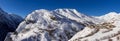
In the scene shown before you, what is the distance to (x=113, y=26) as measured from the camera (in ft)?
190

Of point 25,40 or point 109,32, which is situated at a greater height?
point 25,40

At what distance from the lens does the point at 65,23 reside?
194 meters

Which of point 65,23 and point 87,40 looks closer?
point 87,40

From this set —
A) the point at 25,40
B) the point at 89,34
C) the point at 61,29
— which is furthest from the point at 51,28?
the point at 89,34

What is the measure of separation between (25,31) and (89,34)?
13742 cm

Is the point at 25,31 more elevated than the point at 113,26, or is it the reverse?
Result: the point at 25,31

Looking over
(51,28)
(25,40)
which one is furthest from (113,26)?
(51,28)

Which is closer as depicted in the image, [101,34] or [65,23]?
[101,34]

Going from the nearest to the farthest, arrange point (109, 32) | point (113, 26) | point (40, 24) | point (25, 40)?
point (109, 32) < point (113, 26) < point (25, 40) < point (40, 24)

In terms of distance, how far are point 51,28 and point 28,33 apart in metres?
18.9

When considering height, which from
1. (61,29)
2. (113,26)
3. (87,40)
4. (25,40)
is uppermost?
(61,29)

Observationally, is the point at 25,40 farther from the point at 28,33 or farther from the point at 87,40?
the point at 87,40

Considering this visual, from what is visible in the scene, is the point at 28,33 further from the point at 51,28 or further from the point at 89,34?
the point at 89,34

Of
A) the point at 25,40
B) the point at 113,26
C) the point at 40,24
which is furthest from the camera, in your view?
the point at 40,24
